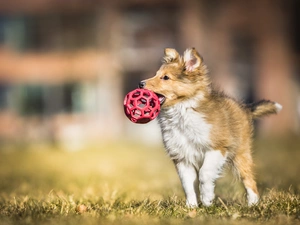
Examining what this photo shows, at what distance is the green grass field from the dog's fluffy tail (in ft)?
1.59

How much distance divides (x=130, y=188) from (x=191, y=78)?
2.59 m

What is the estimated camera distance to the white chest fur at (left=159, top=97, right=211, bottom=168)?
658 cm

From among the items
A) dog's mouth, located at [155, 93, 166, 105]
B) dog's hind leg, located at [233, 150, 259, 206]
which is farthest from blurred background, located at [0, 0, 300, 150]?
dog's mouth, located at [155, 93, 166, 105]

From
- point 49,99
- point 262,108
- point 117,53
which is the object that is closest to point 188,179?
point 262,108

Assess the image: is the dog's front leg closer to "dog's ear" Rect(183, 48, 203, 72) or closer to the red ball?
the red ball

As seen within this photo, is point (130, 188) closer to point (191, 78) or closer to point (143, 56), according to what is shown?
point (191, 78)

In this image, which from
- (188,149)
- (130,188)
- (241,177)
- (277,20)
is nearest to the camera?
(188,149)

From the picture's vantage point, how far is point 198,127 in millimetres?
6586

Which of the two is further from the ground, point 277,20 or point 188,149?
point 277,20

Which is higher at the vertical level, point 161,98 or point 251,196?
point 161,98

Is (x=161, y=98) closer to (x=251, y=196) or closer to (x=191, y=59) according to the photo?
(x=191, y=59)

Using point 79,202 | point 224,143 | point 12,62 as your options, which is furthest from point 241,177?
point 12,62

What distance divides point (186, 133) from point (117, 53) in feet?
80.9

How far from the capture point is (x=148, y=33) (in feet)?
104
